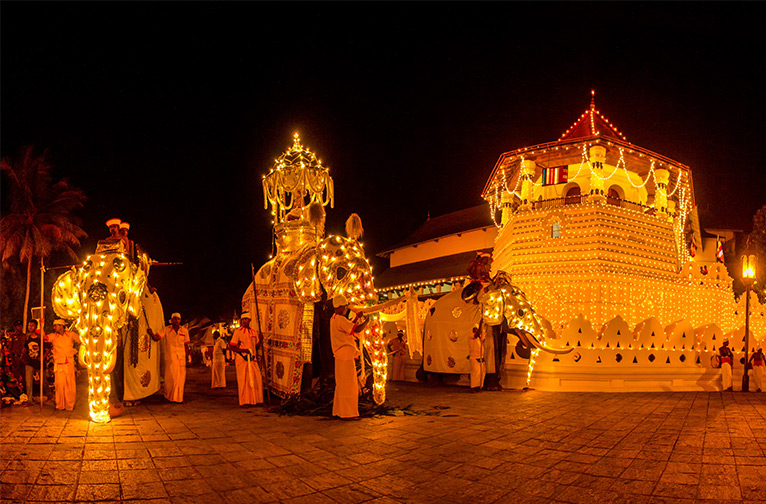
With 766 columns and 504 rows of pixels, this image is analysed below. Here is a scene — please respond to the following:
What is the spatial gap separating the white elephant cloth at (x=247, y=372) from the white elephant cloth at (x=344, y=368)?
220 cm

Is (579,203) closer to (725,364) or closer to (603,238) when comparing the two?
(603,238)

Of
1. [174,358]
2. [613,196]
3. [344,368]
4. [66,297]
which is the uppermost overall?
[613,196]

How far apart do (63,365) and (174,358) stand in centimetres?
177

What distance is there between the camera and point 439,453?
545cm

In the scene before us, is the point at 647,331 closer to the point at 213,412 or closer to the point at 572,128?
the point at 213,412

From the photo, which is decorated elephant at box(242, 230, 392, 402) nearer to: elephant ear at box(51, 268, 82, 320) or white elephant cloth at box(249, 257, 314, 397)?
white elephant cloth at box(249, 257, 314, 397)

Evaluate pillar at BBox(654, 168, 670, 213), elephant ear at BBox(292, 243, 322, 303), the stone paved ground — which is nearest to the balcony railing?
pillar at BBox(654, 168, 670, 213)

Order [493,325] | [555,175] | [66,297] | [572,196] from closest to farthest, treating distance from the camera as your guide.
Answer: [66,297] → [493,325] → [572,196] → [555,175]

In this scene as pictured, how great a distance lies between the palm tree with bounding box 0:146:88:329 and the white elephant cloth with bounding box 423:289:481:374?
66.0 feet

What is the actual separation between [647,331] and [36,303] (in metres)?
26.5

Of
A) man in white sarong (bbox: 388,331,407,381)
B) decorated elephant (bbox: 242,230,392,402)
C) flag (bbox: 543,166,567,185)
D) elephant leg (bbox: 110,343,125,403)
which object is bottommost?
man in white sarong (bbox: 388,331,407,381)

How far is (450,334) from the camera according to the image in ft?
41.8

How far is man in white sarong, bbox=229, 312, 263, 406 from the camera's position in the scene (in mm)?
9375

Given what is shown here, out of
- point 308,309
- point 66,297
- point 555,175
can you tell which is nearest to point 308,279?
point 308,309
